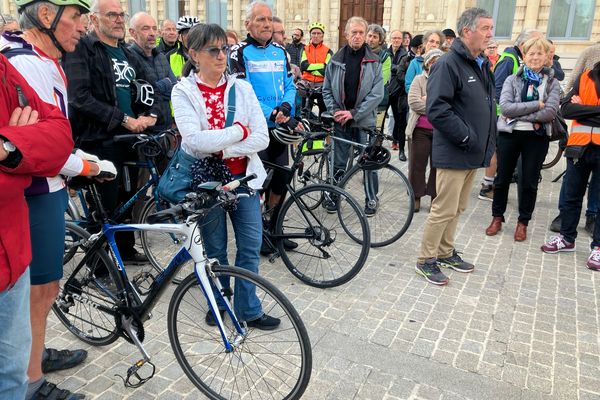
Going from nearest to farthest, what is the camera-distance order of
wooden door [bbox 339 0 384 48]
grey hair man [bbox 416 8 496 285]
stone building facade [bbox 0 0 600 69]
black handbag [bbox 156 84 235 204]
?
1. black handbag [bbox 156 84 235 204]
2. grey hair man [bbox 416 8 496 285]
3. stone building facade [bbox 0 0 600 69]
4. wooden door [bbox 339 0 384 48]

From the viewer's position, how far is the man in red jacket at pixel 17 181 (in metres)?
1.55

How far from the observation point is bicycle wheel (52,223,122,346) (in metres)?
2.90

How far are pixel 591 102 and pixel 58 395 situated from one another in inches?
200

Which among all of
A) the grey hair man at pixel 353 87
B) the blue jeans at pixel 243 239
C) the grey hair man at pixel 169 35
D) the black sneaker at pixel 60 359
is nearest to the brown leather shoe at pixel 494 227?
the grey hair man at pixel 353 87

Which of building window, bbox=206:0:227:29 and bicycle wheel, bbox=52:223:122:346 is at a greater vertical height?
building window, bbox=206:0:227:29

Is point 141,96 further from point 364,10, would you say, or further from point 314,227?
point 364,10

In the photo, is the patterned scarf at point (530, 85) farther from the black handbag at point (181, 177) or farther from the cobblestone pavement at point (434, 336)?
the black handbag at point (181, 177)

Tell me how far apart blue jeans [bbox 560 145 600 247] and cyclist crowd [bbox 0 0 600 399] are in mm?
15

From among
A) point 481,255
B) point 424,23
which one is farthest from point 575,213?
point 424,23

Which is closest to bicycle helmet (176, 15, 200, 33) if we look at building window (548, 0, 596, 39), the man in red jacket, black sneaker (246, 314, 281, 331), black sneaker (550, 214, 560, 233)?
black sneaker (246, 314, 281, 331)

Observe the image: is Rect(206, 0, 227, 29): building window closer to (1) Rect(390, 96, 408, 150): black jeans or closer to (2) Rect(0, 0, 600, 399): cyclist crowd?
(1) Rect(390, 96, 408, 150): black jeans

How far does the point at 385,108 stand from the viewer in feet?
27.0

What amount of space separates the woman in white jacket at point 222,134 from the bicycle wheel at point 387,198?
195 cm

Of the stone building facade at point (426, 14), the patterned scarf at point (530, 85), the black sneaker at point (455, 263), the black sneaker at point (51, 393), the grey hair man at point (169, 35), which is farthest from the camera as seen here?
the stone building facade at point (426, 14)
